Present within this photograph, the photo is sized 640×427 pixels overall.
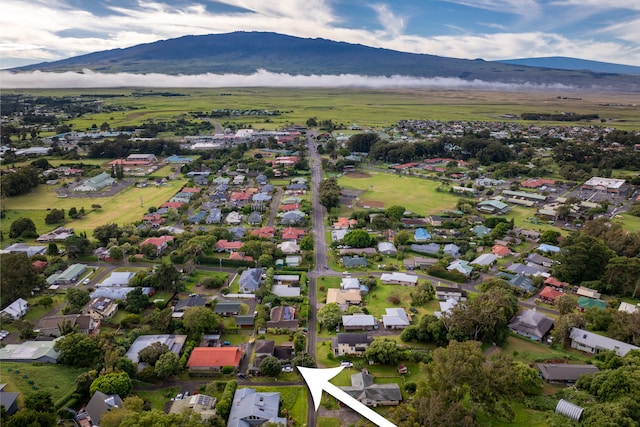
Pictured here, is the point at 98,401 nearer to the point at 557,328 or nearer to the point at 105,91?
the point at 557,328

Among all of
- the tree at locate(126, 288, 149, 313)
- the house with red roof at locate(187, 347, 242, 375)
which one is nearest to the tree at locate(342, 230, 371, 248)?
the house with red roof at locate(187, 347, 242, 375)

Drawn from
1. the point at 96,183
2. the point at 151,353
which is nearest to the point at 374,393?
the point at 151,353

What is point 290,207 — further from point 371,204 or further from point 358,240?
point 358,240

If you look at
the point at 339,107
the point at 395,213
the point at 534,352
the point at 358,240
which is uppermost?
the point at 339,107

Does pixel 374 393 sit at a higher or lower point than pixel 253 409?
lower

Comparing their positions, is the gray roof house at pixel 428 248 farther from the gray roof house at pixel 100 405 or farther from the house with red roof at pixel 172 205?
the house with red roof at pixel 172 205

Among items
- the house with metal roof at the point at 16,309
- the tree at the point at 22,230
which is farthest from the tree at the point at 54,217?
the house with metal roof at the point at 16,309

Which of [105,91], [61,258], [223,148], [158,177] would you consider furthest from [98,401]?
[105,91]
